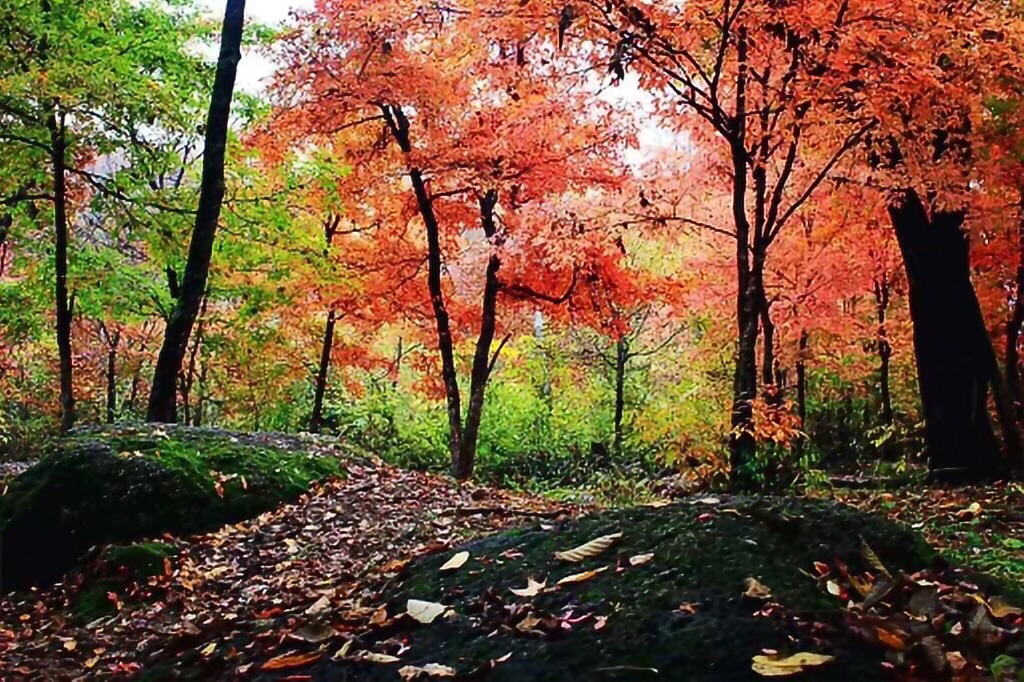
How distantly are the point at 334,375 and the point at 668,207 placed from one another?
984cm

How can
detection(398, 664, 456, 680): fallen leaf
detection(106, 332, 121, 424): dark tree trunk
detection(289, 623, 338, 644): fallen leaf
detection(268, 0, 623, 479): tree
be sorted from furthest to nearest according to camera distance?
detection(106, 332, 121, 424): dark tree trunk
detection(268, 0, 623, 479): tree
detection(289, 623, 338, 644): fallen leaf
detection(398, 664, 456, 680): fallen leaf

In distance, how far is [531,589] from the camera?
2809mm

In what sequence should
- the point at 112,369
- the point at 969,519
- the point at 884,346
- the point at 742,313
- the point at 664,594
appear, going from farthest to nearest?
1. the point at 112,369
2. the point at 884,346
3. the point at 742,313
4. the point at 969,519
5. the point at 664,594

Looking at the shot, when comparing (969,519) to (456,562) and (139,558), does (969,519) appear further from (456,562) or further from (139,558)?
(139,558)

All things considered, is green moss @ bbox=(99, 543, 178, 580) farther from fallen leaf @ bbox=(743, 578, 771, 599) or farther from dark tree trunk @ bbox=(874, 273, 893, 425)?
dark tree trunk @ bbox=(874, 273, 893, 425)

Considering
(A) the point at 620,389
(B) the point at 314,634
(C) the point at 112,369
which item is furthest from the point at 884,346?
(B) the point at 314,634

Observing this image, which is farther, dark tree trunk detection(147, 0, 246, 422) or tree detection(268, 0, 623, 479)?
tree detection(268, 0, 623, 479)

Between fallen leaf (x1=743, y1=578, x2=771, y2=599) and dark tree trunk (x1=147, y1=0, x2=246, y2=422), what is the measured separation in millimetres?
6479

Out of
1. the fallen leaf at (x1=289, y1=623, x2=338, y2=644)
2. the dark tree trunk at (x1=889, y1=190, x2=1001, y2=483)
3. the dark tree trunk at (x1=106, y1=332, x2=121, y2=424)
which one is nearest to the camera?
the fallen leaf at (x1=289, y1=623, x2=338, y2=644)

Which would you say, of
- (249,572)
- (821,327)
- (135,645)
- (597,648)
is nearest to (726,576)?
(597,648)

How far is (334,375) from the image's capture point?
17562 mm

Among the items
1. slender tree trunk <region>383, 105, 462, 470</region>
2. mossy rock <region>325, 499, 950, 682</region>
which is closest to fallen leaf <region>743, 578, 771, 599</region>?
mossy rock <region>325, 499, 950, 682</region>

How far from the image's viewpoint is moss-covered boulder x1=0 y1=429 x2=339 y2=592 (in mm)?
5340

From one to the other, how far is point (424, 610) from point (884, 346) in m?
12.9
